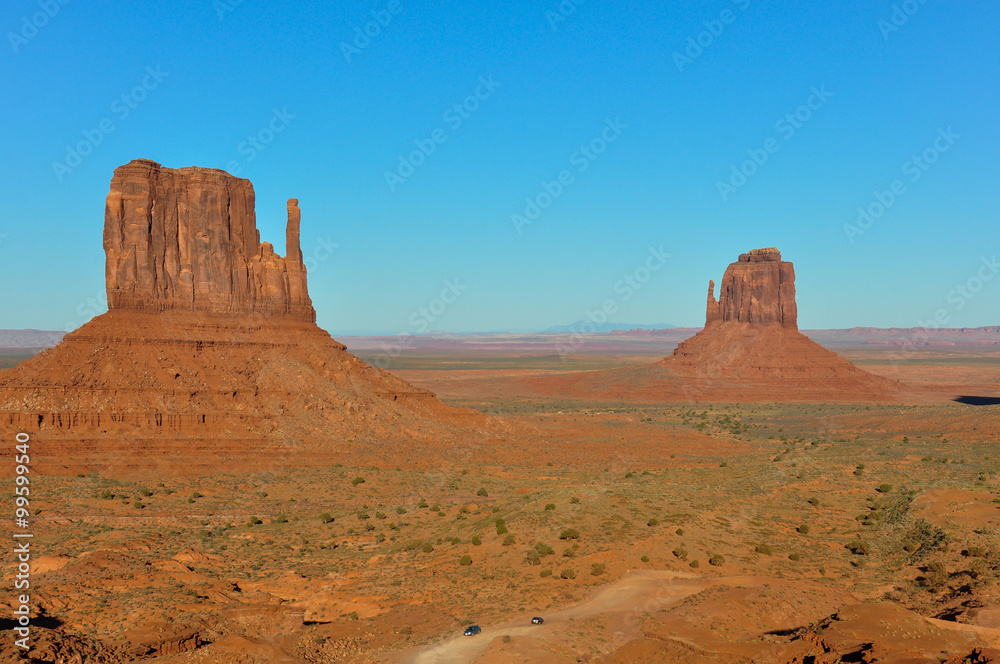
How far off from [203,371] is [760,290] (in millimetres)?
103223

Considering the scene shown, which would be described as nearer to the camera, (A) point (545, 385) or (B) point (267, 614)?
(B) point (267, 614)

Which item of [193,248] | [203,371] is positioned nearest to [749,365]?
[193,248]

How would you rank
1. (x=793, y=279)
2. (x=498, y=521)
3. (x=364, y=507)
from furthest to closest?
(x=793, y=279) < (x=364, y=507) < (x=498, y=521)

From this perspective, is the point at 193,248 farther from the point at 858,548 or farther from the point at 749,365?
the point at 749,365

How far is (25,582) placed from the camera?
78.9ft

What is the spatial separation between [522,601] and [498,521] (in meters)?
7.34

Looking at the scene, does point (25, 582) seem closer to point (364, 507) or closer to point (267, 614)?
point (267, 614)

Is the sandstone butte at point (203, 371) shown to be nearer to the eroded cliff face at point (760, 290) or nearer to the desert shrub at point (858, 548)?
the desert shrub at point (858, 548)

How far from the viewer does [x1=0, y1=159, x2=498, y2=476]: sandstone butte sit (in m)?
48.7

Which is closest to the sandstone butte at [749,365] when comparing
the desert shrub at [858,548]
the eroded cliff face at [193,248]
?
the eroded cliff face at [193,248]

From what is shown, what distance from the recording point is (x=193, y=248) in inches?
2265

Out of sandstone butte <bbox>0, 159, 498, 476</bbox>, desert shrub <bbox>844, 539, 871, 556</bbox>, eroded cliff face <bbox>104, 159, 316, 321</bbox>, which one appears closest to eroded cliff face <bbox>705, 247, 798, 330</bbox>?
sandstone butte <bbox>0, 159, 498, 476</bbox>

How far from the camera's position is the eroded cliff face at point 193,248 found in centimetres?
5534

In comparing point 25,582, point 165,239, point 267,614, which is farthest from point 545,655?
point 165,239
